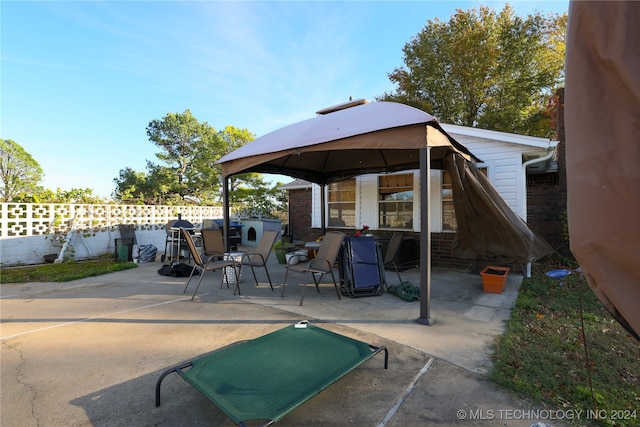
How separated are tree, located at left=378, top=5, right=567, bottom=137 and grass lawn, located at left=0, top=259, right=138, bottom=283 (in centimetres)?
1454

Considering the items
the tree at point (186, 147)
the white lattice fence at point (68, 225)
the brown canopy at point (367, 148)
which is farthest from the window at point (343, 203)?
the tree at point (186, 147)

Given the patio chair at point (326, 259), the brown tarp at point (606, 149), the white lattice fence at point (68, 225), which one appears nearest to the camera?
the brown tarp at point (606, 149)

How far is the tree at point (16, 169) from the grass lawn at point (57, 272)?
15.4 metres

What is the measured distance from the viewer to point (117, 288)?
528 cm

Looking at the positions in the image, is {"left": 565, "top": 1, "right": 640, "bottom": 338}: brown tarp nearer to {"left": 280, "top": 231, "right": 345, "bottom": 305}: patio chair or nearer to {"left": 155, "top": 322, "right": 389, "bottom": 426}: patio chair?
{"left": 155, "top": 322, "right": 389, "bottom": 426}: patio chair

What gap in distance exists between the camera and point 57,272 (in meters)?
6.58

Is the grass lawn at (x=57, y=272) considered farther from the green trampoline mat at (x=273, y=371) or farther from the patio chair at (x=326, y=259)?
the green trampoline mat at (x=273, y=371)

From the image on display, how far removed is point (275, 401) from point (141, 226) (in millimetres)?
9915

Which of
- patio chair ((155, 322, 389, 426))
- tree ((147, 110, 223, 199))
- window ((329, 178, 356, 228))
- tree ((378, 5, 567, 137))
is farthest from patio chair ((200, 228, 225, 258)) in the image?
tree ((147, 110, 223, 199))

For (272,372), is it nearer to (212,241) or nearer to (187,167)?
(212,241)

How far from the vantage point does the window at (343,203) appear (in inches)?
340

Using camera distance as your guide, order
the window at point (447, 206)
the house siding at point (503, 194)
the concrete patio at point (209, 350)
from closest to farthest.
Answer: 1. the concrete patio at point (209, 350)
2. the house siding at point (503, 194)
3. the window at point (447, 206)

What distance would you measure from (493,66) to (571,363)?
14954 millimetres

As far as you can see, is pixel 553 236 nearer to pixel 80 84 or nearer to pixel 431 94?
pixel 431 94
